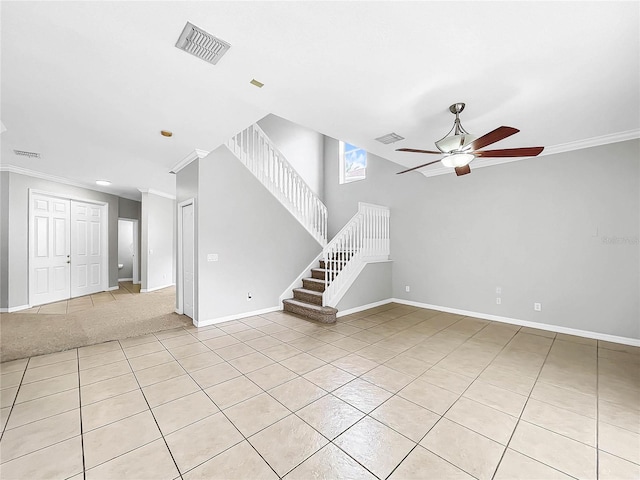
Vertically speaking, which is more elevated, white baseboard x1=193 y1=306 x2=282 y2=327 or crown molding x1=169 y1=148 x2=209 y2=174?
crown molding x1=169 y1=148 x2=209 y2=174

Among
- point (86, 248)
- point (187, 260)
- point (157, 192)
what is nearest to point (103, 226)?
point (86, 248)

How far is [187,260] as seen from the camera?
4.91 meters

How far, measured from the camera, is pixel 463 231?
17.0ft

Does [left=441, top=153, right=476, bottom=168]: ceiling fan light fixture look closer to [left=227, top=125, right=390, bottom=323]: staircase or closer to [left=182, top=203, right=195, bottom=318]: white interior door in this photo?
[left=227, top=125, right=390, bottom=323]: staircase

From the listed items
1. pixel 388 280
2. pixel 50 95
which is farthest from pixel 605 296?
pixel 50 95

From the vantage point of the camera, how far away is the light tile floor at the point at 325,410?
170cm

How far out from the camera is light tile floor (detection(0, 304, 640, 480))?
1.70 meters

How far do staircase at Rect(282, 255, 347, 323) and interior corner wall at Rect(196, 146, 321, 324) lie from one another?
0.32 meters

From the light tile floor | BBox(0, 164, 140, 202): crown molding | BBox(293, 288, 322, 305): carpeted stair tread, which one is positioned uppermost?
BBox(0, 164, 140, 202): crown molding

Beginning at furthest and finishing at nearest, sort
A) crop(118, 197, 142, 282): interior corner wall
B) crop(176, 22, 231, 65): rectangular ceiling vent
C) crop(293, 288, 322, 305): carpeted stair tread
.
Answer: crop(118, 197, 142, 282): interior corner wall < crop(293, 288, 322, 305): carpeted stair tread < crop(176, 22, 231, 65): rectangular ceiling vent

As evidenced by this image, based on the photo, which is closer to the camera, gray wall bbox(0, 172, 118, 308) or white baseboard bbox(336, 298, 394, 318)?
white baseboard bbox(336, 298, 394, 318)

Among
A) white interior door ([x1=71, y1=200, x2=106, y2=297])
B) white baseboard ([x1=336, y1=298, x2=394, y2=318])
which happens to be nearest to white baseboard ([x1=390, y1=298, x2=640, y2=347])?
white baseboard ([x1=336, y1=298, x2=394, y2=318])

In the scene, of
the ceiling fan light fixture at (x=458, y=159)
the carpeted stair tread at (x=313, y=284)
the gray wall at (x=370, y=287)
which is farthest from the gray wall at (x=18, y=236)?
the ceiling fan light fixture at (x=458, y=159)

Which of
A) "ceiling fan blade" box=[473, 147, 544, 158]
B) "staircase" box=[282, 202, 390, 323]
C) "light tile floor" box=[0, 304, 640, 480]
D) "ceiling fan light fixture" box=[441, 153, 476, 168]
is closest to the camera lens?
"light tile floor" box=[0, 304, 640, 480]
